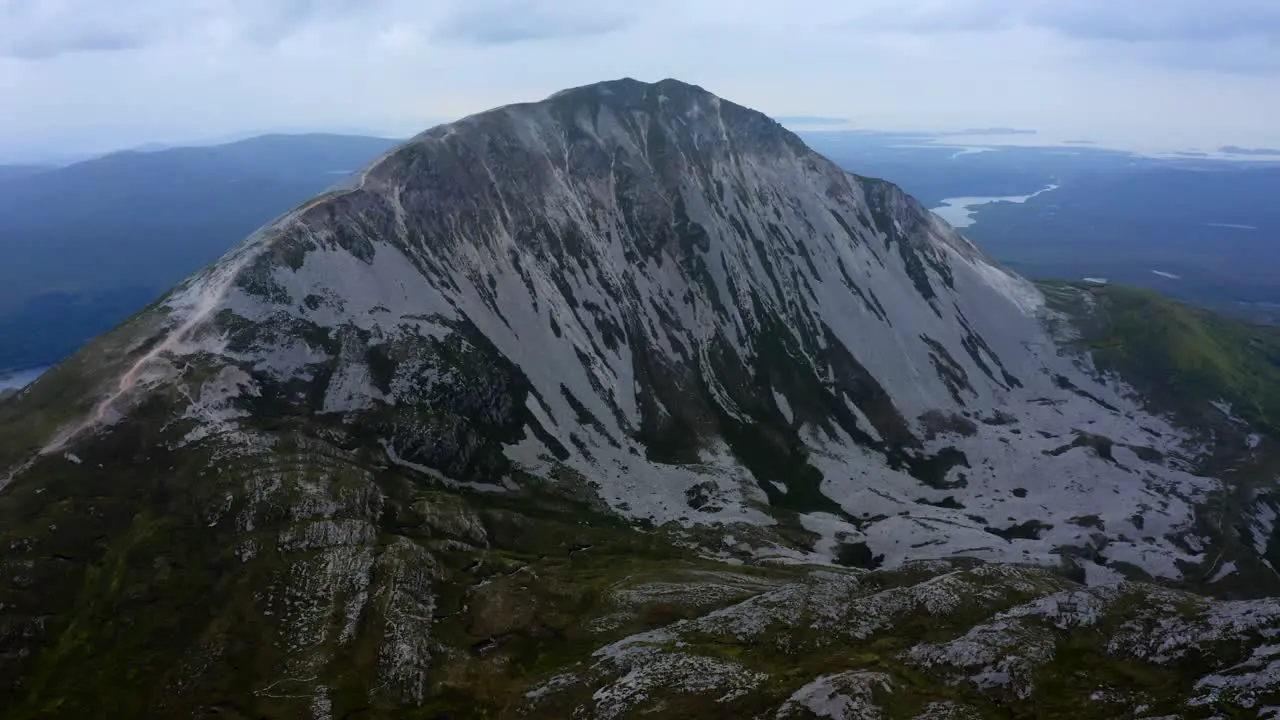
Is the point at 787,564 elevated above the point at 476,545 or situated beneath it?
situated beneath

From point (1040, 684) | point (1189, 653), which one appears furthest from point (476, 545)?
point (1189, 653)

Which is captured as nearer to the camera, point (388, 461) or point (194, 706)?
point (194, 706)

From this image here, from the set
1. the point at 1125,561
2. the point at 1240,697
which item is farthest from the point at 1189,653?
the point at 1125,561

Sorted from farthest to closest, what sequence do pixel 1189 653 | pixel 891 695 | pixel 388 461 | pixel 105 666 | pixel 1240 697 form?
1. pixel 388 461
2. pixel 105 666
3. pixel 1189 653
4. pixel 891 695
5. pixel 1240 697

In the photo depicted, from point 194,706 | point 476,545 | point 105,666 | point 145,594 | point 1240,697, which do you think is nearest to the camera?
point 1240,697

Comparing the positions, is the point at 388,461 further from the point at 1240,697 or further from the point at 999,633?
A: the point at 1240,697

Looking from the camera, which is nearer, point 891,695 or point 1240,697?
point 1240,697

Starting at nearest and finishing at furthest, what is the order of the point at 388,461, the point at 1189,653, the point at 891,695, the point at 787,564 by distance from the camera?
the point at 891,695 → the point at 1189,653 → the point at 787,564 → the point at 388,461

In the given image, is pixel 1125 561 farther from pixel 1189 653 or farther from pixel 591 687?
pixel 591 687

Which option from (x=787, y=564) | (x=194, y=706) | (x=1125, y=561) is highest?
(x=194, y=706)
